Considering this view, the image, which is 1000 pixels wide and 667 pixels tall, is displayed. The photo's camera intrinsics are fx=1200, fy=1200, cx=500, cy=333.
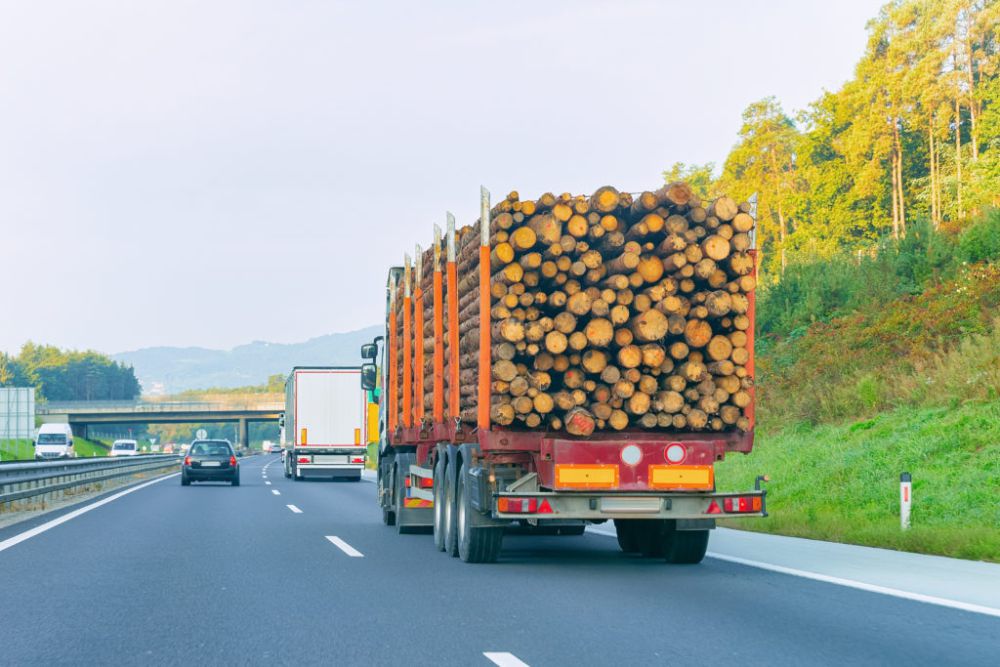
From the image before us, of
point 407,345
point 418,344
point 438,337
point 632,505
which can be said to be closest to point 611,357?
point 632,505

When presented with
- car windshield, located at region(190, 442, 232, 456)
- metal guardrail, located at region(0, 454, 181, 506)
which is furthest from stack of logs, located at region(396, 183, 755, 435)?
car windshield, located at region(190, 442, 232, 456)

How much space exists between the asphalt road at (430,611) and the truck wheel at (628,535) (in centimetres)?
21

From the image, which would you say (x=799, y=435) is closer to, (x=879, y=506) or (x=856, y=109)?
(x=879, y=506)

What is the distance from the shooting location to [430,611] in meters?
8.73

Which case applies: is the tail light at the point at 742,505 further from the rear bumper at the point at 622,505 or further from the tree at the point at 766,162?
the tree at the point at 766,162

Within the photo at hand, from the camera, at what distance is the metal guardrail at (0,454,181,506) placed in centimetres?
1973

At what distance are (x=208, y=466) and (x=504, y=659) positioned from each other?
28.6 meters

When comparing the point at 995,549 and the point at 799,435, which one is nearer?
the point at 995,549

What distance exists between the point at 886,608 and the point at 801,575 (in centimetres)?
208

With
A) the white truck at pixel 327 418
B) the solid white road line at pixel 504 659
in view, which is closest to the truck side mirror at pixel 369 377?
the solid white road line at pixel 504 659

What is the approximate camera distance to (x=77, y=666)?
6.69 m

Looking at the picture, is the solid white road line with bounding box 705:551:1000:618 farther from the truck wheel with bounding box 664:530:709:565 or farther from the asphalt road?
the truck wheel with bounding box 664:530:709:565

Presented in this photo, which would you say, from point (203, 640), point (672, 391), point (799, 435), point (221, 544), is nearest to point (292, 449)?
point (799, 435)

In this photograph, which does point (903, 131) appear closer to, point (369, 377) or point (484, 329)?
point (369, 377)
